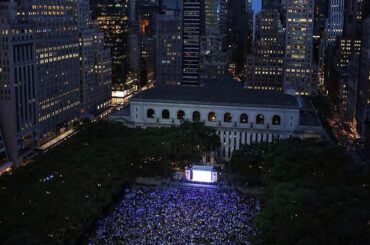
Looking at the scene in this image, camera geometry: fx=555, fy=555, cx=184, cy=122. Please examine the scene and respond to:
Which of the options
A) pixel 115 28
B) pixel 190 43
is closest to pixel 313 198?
pixel 190 43

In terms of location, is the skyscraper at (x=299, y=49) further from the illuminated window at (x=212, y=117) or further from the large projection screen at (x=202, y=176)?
the large projection screen at (x=202, y=176)

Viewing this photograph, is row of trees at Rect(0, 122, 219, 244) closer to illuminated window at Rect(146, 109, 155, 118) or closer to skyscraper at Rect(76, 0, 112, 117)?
illuminated window at Rect(146, 109, 155, 118)

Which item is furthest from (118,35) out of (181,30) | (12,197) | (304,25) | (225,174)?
(12,197)

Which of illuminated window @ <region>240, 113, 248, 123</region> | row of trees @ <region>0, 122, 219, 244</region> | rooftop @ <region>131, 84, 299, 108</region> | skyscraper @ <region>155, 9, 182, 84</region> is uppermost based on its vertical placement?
skyscraper @ <region>155, 9, 182, 84</region>

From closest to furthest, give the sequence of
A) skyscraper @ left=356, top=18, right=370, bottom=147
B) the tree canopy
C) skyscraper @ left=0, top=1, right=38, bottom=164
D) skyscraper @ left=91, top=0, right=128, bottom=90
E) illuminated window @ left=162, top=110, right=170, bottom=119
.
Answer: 1. the tree canopy
2. skyscraper @ left=0, top=1, right=38, bottom=164
3. illuminated window @ left=162, top=110, right=170, bottom=119
4. skyscraper @ left=356, top=18, right=370, bottom=147
5. skyscraper @ left=91, top=0, right=128, bottom=90

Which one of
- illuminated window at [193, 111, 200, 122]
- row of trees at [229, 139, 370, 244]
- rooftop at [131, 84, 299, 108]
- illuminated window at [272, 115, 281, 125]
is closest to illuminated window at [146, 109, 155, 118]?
rooftop at [131, 84, 299, 108]
